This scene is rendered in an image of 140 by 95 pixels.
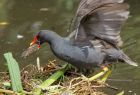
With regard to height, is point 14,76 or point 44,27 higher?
point 44,27

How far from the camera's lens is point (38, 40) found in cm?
446

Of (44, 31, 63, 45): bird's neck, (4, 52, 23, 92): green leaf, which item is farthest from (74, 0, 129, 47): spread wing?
(4, 52, 23, 92): green leaf

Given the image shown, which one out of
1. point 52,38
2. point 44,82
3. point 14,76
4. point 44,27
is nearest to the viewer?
point 14,76

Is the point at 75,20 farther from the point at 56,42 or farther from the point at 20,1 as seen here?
the point at 20,1

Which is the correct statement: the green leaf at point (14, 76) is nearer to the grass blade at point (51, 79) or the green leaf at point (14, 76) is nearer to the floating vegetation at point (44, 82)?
the floating vegetation at point (44, 82)

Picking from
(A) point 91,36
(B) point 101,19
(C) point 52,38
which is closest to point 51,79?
(C) point 52,38

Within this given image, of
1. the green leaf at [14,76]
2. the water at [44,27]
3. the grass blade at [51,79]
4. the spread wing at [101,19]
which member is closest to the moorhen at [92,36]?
the spread wing at [101,19]

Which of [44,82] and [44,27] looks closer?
[44,82]

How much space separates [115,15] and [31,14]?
3.99m

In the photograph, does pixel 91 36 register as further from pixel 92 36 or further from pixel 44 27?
pixel 44 27

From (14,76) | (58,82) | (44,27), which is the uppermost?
(44,27)

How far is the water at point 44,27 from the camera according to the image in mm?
5727

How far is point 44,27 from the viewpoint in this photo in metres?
7.38

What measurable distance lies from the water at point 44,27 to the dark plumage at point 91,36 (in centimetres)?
90
